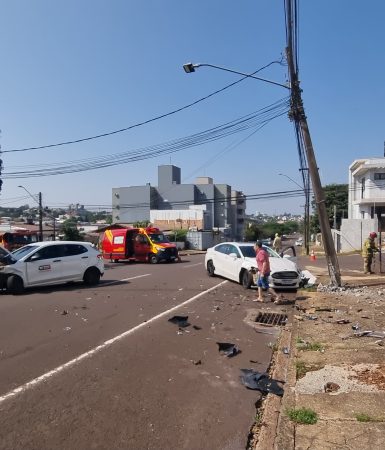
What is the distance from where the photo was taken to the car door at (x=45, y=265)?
47.3ft

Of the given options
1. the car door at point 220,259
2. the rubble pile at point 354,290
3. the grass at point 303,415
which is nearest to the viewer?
Result: the grass at point 303,415

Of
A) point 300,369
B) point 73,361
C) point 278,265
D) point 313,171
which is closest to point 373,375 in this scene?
point 300,369

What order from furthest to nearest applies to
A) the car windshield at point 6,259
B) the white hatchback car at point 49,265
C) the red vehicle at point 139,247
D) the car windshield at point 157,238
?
the car windshield at point 157,238, the red vehicle at point 139,247, the car windshield at point 6,259, the white hatchback car at point 49,265

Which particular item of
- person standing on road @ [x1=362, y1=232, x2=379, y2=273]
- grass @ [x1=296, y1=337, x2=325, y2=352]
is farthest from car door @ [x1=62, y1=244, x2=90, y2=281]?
person standing on road @ [x1=362, y1=232, x2=379, y2=273]

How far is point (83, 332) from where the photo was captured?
877cm

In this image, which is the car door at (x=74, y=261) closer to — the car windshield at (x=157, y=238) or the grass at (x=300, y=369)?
the grass at (x=300, y=369)

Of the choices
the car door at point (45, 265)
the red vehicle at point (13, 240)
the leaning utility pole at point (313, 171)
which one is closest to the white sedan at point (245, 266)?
the leaning utility pole at point (313, 171)

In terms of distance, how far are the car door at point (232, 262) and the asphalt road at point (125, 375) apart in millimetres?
4211

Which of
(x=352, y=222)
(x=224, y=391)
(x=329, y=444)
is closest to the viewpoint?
(x=329, y=444)

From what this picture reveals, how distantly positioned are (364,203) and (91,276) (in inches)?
1675

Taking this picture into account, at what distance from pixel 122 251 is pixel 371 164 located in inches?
1243

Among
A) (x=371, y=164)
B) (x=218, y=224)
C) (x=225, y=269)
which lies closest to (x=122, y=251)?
(x=225, y=269)

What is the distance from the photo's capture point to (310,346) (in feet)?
25.2

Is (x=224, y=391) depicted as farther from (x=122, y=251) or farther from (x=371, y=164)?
(x=371, y=164)
